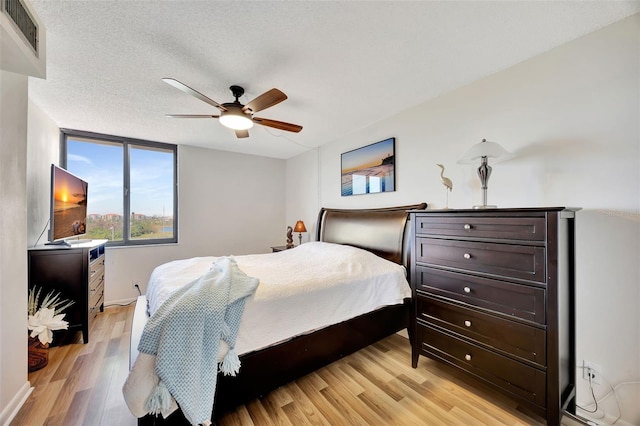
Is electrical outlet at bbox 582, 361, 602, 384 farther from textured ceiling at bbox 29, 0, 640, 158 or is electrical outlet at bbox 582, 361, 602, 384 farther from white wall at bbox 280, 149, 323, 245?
white wall at bbox 280, 149, 323, 245

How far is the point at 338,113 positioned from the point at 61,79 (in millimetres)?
2507

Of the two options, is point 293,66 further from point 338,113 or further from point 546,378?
point 546,378

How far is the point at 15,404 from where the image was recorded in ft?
5.16

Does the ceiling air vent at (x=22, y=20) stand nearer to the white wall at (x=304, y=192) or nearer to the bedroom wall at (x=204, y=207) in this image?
the bedroom wall at (x=204, y=207)

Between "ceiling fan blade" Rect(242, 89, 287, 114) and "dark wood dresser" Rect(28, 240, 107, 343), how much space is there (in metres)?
2.23

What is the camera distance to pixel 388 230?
8.87 feet

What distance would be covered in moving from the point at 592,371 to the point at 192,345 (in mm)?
2466

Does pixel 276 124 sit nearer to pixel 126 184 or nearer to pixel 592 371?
pixel 126 184

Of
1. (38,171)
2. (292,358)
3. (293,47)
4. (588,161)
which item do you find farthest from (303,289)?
(38,171)

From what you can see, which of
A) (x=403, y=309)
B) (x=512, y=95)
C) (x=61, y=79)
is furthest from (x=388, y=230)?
(x=61, y=79)

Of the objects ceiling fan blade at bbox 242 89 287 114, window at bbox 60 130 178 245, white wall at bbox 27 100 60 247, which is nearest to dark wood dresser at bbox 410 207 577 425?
ceiling fan blade at bbox 242 89 287 114

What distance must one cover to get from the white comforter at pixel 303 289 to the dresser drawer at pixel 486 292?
39 cm

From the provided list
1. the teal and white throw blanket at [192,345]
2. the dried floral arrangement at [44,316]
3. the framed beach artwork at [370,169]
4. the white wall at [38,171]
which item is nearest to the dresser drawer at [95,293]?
the dried floral arrangement at [44,316]

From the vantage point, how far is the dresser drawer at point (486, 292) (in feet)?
4.74
